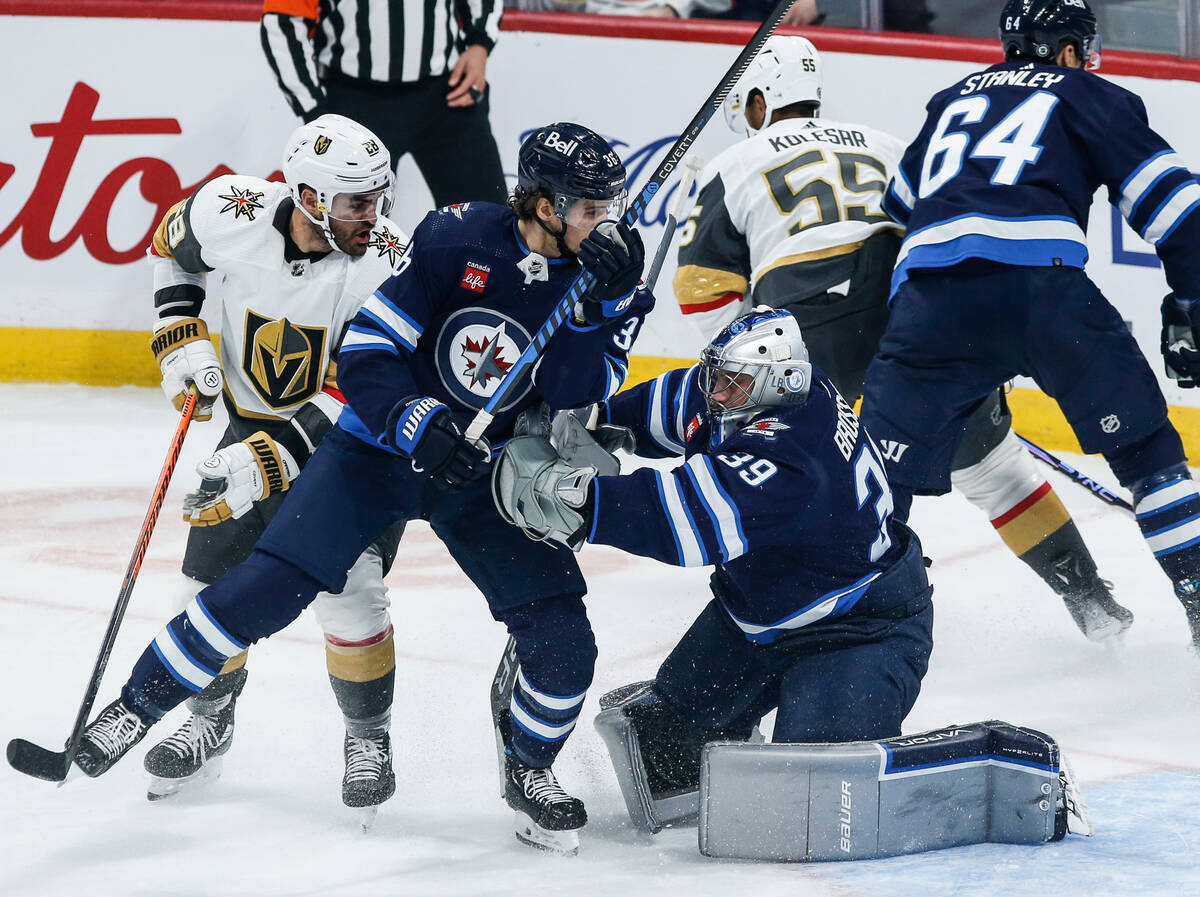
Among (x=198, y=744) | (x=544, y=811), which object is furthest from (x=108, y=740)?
(x=544, y=811)

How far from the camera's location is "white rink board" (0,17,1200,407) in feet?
17.1

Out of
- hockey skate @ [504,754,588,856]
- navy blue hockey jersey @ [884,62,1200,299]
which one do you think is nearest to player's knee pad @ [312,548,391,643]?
hockey skate @ [504,754,588,856]

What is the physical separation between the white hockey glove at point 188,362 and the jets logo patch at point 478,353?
0.59 meters

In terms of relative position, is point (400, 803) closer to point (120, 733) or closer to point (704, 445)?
point (120, 733)

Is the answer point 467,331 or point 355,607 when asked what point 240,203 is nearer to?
point 467,331

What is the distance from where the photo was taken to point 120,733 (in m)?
2.51

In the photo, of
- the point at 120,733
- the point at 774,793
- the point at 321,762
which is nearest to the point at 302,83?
the point at 321,762

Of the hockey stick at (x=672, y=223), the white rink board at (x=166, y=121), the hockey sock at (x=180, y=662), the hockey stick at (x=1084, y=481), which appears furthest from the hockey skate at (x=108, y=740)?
the white rink board at (x=166, y=121)

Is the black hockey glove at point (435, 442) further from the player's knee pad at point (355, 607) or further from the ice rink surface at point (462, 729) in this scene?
the ice rink surface at point (462, 729)

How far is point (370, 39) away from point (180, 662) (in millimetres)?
2882

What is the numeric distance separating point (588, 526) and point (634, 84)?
10.2ft

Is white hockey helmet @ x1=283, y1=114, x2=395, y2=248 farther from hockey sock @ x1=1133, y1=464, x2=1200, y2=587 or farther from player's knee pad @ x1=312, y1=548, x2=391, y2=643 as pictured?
hockey sock @ x1=1133, y1=464, x2=1200, y2=587

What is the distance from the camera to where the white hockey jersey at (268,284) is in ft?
9.61

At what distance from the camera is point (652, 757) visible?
267 cm
